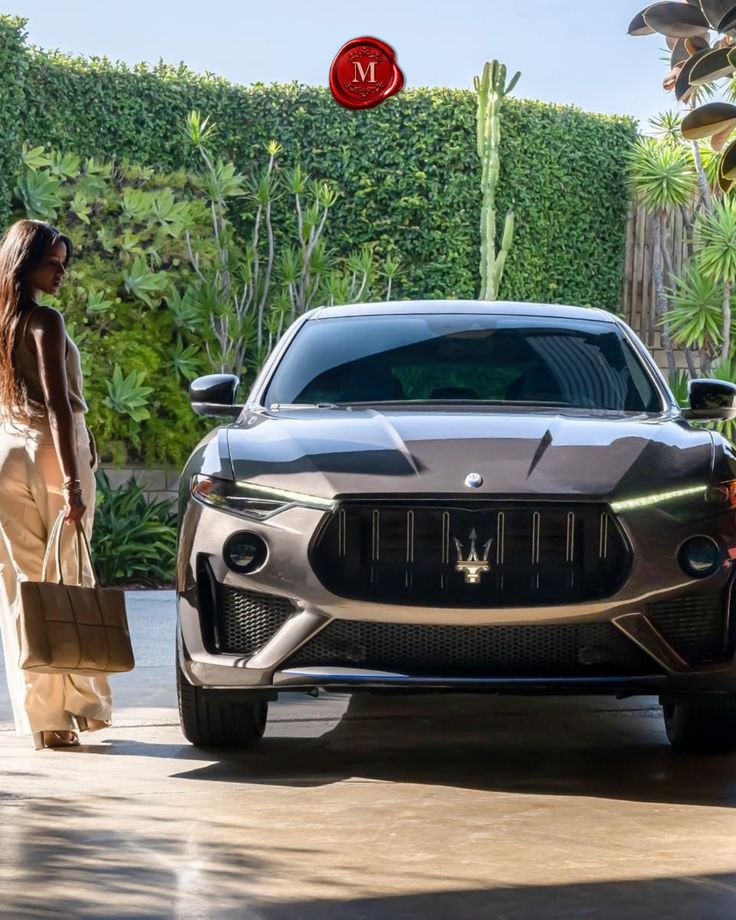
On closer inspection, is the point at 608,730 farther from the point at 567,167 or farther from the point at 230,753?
the point at 567,167

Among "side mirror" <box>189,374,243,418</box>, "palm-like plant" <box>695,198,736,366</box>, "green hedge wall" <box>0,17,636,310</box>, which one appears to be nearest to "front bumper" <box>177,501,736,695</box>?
"side mirror" <box>189,374,243,418</box>

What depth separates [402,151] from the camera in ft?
49.7

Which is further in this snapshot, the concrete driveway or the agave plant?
the agave plant

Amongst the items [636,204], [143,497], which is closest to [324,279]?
[143,497]

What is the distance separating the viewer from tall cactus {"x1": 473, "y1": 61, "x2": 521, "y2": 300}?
607 inches

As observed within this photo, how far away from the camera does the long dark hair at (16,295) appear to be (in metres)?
5.98

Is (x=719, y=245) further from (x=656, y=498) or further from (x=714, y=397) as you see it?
(x=656, y=498)

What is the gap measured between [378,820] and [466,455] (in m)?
1.16

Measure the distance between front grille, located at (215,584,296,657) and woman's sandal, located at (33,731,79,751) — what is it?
40.8 inches

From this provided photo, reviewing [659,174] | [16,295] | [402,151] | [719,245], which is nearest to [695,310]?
[719,245]

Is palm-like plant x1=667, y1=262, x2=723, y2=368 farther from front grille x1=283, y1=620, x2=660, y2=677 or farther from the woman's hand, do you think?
front grille x1=283, y1=620, x2=660, y2=677

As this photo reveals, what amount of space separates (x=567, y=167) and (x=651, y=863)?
42.2ft

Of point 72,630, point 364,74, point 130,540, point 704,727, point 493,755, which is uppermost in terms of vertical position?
point 364,74

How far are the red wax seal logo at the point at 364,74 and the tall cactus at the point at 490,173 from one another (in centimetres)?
84
